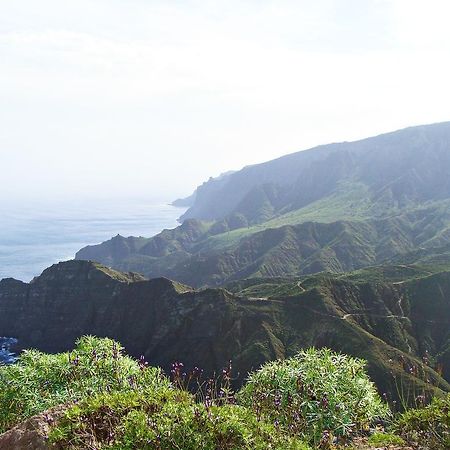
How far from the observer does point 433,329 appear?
136875mm

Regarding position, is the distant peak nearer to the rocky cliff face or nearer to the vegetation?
the rocky cliff face

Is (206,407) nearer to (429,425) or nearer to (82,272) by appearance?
(429,425)

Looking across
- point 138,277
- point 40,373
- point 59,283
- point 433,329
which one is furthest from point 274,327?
point 40,373

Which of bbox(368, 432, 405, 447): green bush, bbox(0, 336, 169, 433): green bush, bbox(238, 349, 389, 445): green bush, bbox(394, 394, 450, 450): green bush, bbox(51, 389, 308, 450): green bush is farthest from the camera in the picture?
bbox(0, 336, 169, 433): green bush

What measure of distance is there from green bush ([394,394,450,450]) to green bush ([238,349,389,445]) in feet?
4.96

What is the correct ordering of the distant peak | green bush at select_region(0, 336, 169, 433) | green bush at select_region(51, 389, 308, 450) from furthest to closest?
the distant peak, green bush at select_region(0, 336, 169, 433), green bush at select_region(51, 389, 308, 450)

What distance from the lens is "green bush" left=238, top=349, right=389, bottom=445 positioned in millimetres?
12406

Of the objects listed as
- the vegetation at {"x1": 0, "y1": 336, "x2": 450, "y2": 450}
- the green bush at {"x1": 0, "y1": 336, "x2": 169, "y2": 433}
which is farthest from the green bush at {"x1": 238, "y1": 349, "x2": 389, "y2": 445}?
the green bush at {"x1": 0, "y1": 336, "x2": 169, "y2": 433}

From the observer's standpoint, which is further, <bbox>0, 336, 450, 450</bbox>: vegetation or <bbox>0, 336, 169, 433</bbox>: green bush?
<bbox>0, 336, 169, 433</bbox>: green bush

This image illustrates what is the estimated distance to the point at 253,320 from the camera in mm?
134000

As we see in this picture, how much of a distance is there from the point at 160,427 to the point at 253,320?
12697cm

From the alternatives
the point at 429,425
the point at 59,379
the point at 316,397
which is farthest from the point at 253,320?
the point at 429,425

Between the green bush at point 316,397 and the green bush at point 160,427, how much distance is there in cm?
120

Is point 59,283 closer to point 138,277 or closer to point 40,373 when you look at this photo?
point 138,277
